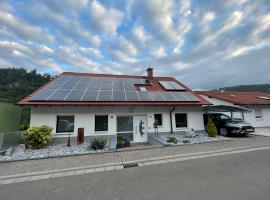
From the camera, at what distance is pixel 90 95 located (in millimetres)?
11062

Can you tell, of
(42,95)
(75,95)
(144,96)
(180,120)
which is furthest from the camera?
(180,120)

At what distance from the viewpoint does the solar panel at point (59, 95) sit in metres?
10.2

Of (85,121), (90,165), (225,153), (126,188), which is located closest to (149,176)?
(126,188)

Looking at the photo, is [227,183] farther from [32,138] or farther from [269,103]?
[269,103]

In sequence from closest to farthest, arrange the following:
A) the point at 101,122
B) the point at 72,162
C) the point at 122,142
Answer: the point at 72,162 → the point at 122,142 → the point at 101,122

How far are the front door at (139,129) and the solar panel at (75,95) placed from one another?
13.9 ft

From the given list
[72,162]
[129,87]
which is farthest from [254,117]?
[72,162]

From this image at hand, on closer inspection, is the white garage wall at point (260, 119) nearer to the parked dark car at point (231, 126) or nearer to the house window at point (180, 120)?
the parked dark car at point (231, 126)

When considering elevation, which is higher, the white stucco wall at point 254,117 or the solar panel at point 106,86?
the solar panel at point 106,86

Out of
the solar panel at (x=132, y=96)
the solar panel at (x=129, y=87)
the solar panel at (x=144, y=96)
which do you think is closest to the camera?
the solar panel at (x=132, y=96)

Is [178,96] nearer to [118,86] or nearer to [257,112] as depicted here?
[118,86]

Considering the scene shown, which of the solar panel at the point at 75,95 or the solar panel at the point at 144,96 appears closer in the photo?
the solar panel at the point at 75,95

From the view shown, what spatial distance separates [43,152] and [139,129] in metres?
6.24

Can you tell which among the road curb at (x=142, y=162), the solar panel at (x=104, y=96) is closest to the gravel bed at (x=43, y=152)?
the road curb at (x=142, y=162)
